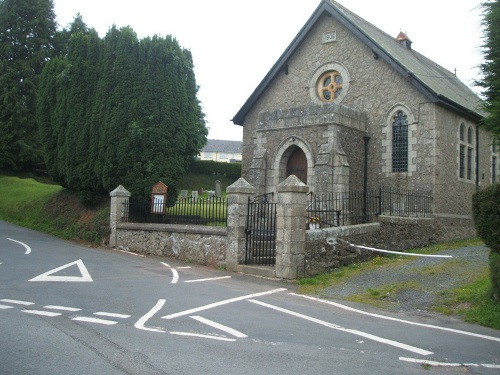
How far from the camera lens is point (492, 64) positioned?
25.3ft

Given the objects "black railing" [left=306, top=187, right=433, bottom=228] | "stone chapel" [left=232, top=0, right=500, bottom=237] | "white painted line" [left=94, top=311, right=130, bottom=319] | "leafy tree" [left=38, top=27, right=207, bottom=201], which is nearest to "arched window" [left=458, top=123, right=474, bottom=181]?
"stone chapel" [left=232, top=0, right=500, bottom=237]

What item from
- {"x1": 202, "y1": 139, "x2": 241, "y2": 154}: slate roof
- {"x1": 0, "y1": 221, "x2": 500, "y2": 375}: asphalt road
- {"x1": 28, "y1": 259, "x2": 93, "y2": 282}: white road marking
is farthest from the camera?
{"x1": 202, "y1": 139, "x2": 241, "y2": 154}: slate roof

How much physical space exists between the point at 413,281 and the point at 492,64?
4851 mm

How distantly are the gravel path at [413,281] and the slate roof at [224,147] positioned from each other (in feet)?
314

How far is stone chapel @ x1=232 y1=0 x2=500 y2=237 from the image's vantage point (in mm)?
17891

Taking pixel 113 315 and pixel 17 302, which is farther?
pixel 17 302

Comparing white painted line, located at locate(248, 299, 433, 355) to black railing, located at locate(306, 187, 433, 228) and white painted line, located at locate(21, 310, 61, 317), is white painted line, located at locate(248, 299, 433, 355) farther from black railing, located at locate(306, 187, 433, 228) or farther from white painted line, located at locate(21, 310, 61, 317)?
black railing, located at locate(306, 187, 433, 228)

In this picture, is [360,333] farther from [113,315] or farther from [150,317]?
[113,315]

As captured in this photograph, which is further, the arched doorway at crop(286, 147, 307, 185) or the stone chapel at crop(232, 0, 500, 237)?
the arched doorway at crop(286, 147, 307, 185)

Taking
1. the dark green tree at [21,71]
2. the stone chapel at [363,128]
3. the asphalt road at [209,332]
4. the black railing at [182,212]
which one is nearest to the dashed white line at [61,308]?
the asphalt road at [209,332]

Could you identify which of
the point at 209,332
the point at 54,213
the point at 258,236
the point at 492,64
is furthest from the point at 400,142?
the point at 54,213

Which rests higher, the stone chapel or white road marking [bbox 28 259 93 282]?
the stone chapel

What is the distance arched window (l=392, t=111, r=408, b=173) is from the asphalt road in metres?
9.68

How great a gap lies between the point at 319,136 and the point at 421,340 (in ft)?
38.2
